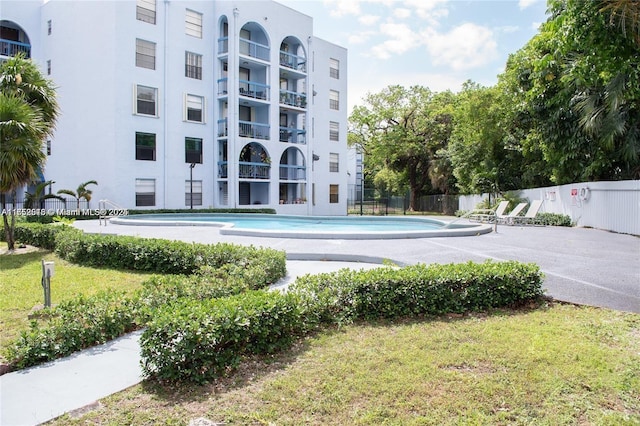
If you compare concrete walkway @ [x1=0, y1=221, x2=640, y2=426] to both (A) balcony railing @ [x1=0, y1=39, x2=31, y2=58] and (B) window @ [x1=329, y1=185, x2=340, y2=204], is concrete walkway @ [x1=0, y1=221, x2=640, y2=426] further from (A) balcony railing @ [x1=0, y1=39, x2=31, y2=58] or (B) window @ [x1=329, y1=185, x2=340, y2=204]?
(B) window @ [x1=329, y1=185, x2=340, y2=204]

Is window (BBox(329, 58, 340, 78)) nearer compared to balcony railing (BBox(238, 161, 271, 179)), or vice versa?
balcony railing (BBox(238, 161, 271, 179))

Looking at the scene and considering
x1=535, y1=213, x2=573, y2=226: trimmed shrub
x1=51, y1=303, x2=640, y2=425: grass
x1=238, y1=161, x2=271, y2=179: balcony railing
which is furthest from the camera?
x1=238, y1=161, x2=271, y2=179: balcony railing

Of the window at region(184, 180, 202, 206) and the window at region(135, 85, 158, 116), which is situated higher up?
the window at region(135, 85, 158, 116)

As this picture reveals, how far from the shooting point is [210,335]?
12.5 feet

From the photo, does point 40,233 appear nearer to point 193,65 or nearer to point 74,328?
point 74,328

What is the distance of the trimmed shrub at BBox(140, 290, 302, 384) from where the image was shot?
12.1 ft

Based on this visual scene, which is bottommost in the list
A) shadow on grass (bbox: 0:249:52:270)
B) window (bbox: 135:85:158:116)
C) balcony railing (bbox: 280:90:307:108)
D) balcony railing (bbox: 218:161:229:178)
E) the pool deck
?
shadow on grass (bbox: 0:249:52:270)

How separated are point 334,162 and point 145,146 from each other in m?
16.3

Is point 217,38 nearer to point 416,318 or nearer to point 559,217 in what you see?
point 559,217

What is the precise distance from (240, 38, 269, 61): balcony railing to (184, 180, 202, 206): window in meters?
9.56

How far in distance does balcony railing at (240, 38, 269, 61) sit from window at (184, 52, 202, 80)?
318 centimetres

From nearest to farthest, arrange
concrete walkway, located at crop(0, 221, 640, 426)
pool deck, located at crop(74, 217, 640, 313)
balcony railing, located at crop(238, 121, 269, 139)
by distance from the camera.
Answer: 1. concrete walkway, located at crop(0, 221, 640, 426)
2. pool deck, located at crop(74, 217, 640, 313)
3. balcony railing, located at crop(238, 121, 269, 139)

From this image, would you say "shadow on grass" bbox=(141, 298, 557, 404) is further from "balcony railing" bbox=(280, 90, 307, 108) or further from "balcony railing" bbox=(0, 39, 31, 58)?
"balcony railing" bbox=(0, 39, 31, 58)

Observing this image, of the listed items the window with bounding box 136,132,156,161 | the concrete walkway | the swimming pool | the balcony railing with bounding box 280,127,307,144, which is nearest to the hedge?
the concrete walkway
